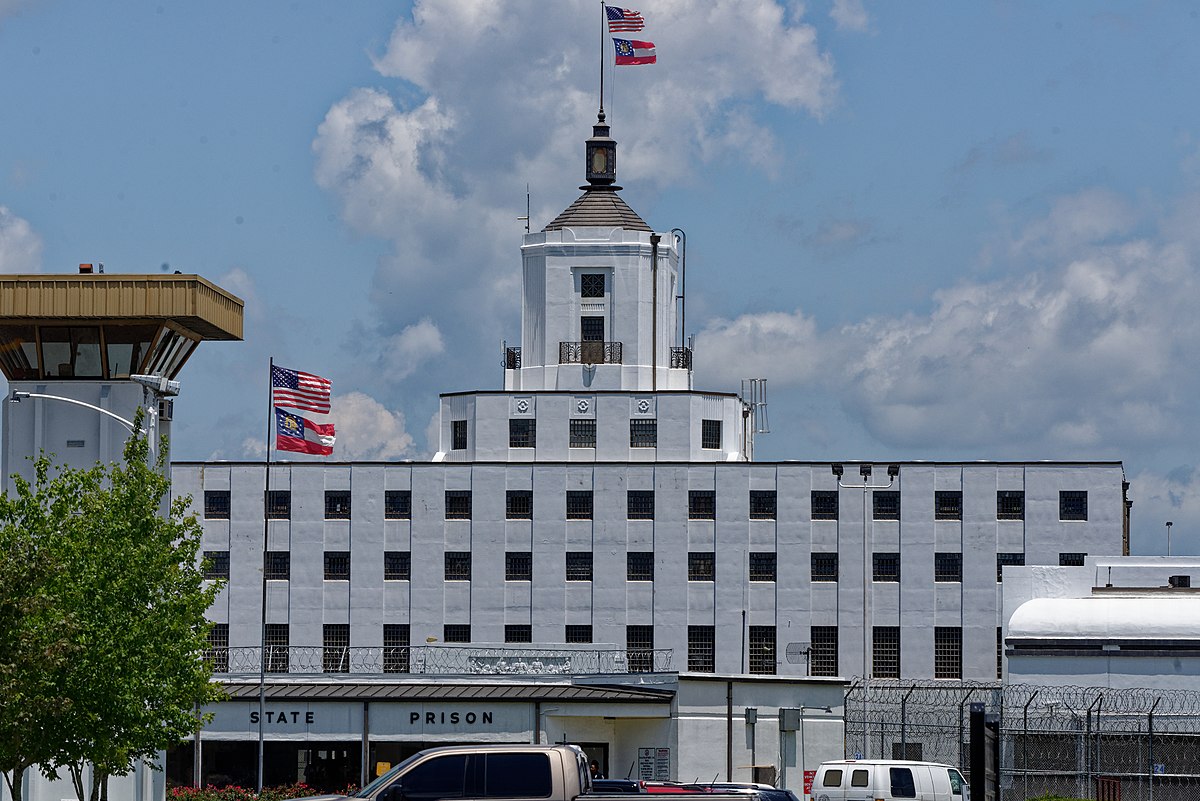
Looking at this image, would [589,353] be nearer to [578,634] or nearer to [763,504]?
[763,504]

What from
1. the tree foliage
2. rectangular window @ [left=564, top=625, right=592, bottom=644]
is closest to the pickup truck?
the tree foliage

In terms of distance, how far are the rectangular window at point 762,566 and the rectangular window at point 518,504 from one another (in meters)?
10.3

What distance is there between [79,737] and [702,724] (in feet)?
81.3

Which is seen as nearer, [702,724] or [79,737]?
[79,737]

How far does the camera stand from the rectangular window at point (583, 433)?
90125 millimetres

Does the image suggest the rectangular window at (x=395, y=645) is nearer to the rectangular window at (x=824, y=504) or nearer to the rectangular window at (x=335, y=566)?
the rectangular window at (x=335, y=566)

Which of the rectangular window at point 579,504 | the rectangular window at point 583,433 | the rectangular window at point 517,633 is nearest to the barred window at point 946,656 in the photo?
the rectangular window at point 579,504

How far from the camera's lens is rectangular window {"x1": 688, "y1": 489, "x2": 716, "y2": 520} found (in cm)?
8588

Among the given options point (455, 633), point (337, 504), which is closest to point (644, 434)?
point (455, 633)

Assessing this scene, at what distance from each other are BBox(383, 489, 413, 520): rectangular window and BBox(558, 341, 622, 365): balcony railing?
10.8 meters

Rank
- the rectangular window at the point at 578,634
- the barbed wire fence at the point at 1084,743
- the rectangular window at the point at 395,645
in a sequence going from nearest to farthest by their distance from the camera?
1. the barbed wire fence at the point at 1084,743
2. the rectangular window at the point at 395,645
3. the rectangular window at the point at 578,634

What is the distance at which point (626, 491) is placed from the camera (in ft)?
283

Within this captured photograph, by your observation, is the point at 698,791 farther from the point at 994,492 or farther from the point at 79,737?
the point at 994,492

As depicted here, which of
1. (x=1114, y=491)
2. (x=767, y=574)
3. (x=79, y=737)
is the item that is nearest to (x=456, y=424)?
(x=767, y=574)
